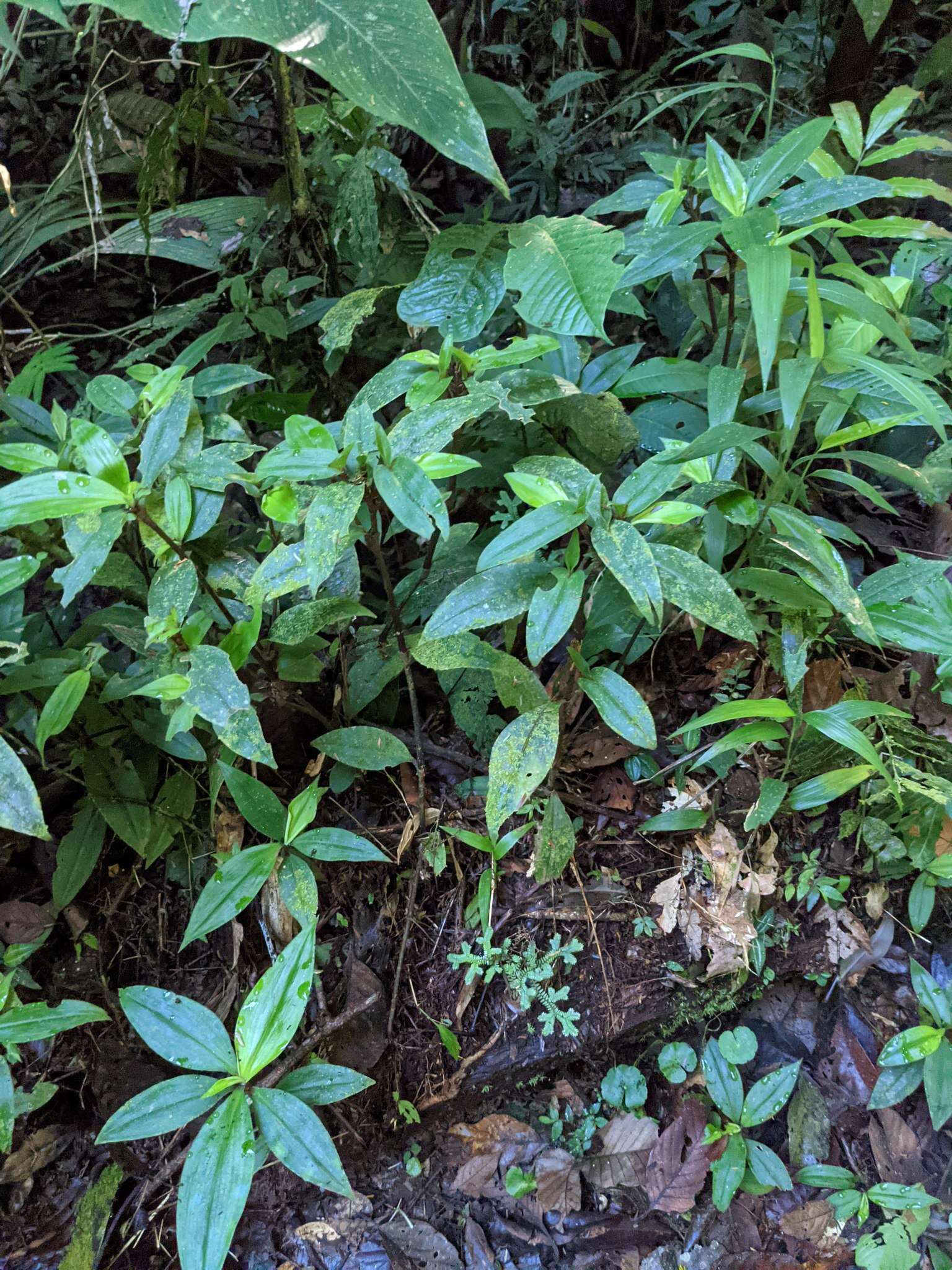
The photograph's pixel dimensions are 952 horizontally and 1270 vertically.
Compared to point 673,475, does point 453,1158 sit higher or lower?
lower

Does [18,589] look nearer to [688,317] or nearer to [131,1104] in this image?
Result: [131,1104]

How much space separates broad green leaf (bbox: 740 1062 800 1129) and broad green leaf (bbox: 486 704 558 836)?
797 mm

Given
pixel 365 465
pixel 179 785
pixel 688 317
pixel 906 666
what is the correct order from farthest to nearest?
pixel 688 317
pixel 906 666
pixel 179 785
pixel 365 465

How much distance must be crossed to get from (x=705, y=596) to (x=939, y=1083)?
1.04 m

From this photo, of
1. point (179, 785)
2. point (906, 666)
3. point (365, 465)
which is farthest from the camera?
point (906, 666)

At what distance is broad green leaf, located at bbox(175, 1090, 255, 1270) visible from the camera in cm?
90

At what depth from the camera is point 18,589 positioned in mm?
1259

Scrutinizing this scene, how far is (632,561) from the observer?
0.95 metres

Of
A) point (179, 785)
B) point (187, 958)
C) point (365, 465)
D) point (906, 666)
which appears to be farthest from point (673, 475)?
point (187, 958)

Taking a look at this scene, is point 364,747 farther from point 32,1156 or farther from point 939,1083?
point 939,1083

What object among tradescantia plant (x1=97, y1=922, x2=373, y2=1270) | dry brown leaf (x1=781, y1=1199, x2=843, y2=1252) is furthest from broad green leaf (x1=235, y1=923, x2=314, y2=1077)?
dry brown leaf (x1=781, y1=1199, x2=843, y2=1252)

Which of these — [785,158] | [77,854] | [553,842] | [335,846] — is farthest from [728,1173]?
[785,158]

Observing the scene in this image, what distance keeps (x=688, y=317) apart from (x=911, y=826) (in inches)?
47.6

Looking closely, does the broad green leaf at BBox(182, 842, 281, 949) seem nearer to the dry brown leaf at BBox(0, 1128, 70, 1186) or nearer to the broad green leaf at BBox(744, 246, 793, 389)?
the dry brown leaf at BBox(0, 1128, 70, 1186)
